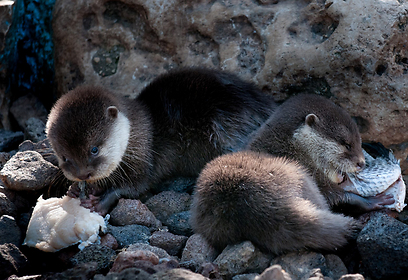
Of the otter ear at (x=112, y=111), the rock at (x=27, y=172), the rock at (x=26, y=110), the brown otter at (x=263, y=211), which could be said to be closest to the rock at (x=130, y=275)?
the brown otter at (x=263, y=211)

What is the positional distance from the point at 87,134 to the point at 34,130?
1336 mm

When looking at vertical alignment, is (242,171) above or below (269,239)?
above

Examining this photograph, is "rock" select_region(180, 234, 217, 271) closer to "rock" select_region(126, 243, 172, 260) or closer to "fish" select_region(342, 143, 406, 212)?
"rock" select_region(126, 243, 172, 260)

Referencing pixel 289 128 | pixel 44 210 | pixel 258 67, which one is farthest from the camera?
pixel 258 67

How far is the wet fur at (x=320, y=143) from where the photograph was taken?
159 inches

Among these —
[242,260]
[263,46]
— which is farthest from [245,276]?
[263,46]

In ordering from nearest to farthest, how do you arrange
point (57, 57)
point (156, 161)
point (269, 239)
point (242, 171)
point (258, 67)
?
point (269, 239) < point (242, 171) < point (156, 161) < point (258, 67) < point (57, 57)

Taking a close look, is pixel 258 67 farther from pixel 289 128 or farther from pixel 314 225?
pixel 314 225

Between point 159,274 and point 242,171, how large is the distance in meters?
0.98

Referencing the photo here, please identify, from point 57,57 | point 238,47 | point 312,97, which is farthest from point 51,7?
point 312,97

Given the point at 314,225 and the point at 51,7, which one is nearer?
the point at 314,225

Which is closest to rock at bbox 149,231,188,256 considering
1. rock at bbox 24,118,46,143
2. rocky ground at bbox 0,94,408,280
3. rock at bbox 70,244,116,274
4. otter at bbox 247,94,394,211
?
rocky ground at bbox 0,94,408,280

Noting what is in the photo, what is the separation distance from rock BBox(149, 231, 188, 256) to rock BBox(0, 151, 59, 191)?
3.65 feet

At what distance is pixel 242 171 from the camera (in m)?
3.38
